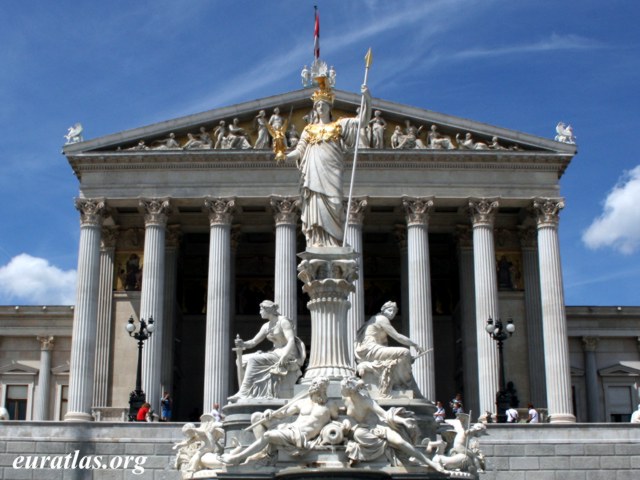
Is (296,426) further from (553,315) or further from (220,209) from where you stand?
(220,209)

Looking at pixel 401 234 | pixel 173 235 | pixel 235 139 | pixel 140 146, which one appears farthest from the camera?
pixel 173 235

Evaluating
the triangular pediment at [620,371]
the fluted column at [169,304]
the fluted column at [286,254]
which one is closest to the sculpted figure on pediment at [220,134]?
the fluted column at [286,254]

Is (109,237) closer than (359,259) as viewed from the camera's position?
No

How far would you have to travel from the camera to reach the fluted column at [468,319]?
176 ft

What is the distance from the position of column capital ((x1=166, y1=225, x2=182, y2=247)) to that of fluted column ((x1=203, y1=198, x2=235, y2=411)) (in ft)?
15.8

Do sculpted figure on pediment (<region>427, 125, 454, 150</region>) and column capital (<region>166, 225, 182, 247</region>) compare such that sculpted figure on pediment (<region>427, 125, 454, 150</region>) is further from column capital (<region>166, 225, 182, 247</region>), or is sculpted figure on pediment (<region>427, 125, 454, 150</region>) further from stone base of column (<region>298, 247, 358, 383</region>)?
stone base of column (<region>298, 247, 358, 383</region>)

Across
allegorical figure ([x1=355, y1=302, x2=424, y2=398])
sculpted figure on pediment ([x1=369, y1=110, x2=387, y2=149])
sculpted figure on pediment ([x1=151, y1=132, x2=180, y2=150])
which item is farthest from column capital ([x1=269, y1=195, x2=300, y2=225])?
allegorical figure ([x1=355, y1=302, x2=424, y2=398])

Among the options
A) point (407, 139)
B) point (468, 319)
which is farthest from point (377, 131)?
point (468, 319)

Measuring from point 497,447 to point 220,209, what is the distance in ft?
78.6

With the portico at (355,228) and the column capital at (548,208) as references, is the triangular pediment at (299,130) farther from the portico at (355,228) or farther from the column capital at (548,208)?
the column capital at (548,208)

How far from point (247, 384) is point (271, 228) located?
38.5 m

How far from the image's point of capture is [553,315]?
50156mm

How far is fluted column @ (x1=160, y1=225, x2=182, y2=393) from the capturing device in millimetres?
53750

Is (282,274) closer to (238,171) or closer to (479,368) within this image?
(238,171)
